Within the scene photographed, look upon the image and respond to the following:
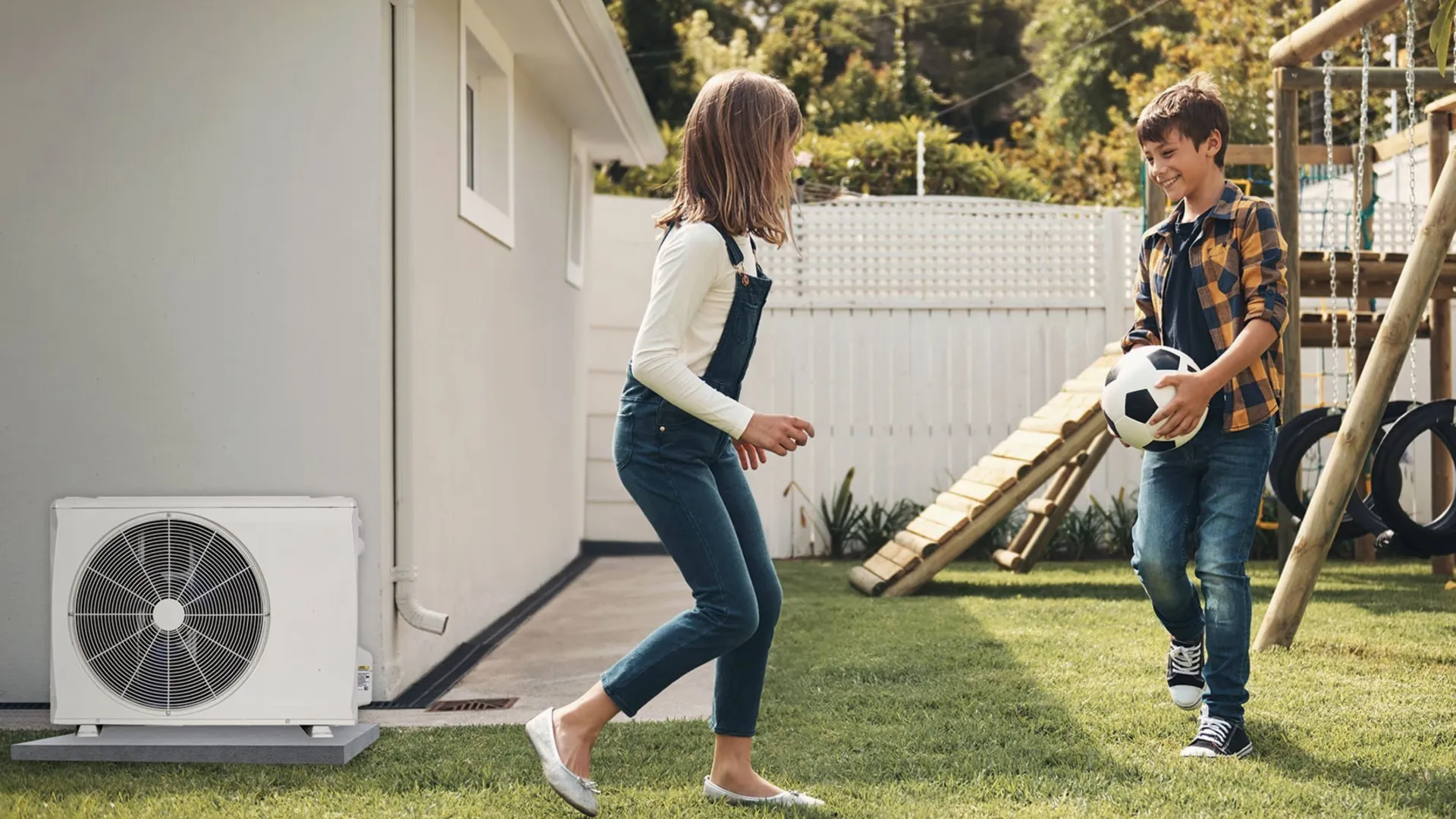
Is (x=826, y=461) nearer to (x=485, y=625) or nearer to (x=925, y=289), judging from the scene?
(x=925, y=289)

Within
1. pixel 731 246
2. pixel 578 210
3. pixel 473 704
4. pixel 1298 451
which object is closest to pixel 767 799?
pixel 731 246

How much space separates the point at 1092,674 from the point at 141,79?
348cm

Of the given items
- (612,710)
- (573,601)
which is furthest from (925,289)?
(612,710)

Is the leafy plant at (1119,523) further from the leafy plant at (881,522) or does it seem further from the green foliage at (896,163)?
the green foliage at (896,163)

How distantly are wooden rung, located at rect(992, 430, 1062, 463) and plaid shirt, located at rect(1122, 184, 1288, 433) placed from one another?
9.38 feet

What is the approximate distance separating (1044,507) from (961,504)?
31.2 inches

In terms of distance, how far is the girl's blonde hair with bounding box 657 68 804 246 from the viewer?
2664mm

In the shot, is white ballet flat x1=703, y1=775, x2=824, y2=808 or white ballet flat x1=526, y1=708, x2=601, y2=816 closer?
white ballet flat x1=526, y1=708, x2=601, y2=816

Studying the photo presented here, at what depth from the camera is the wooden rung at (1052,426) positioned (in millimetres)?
6266

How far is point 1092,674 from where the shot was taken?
13.7 feet

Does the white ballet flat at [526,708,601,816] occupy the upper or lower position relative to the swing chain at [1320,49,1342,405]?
lower

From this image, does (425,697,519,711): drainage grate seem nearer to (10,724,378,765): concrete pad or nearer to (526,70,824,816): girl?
(10,724,378,765): concrete pad

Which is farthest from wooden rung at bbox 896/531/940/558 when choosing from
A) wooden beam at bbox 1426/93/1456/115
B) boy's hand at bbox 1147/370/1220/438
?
wooden beam at bbox 1426/93/1456/115

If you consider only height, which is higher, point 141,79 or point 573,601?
point 141,79
